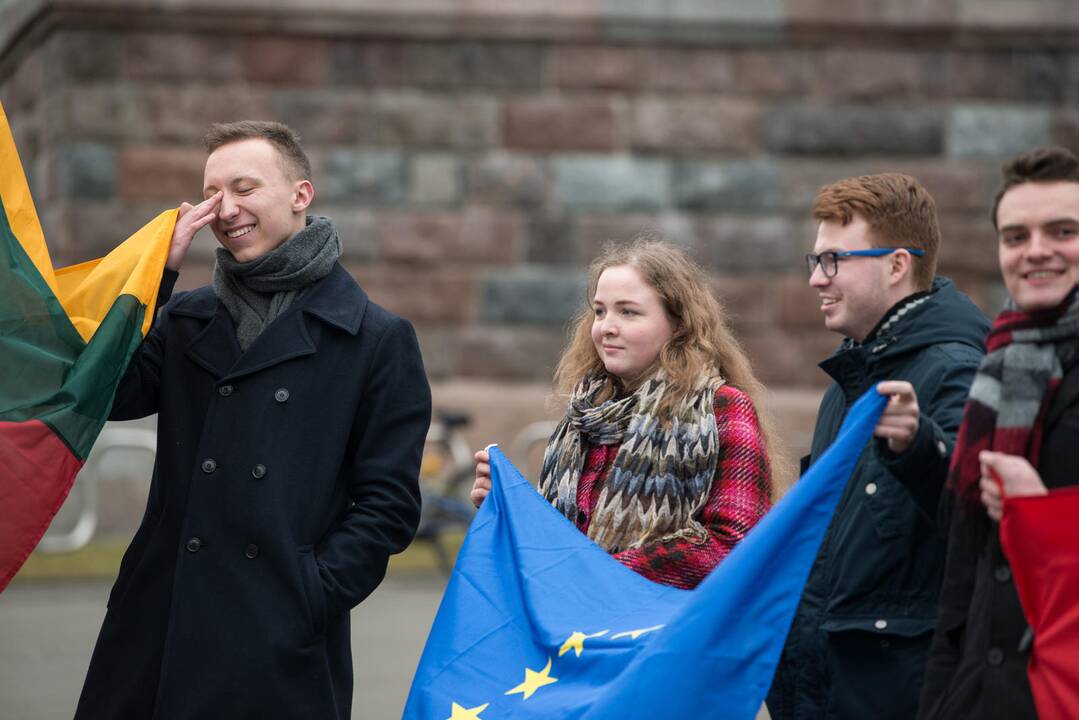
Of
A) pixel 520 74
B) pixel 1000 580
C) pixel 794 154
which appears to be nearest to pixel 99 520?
pixel 520 74

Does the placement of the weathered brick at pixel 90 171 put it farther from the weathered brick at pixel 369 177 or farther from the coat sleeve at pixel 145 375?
the coat sleeve at pixel 145 375

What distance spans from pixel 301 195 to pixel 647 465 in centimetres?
117

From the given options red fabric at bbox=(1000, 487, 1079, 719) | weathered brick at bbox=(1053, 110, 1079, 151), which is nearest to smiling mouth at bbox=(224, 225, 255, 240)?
red fabric at bbox=(1000, 487, 1079, 719)

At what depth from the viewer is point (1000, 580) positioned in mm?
3090

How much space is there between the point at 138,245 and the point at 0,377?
0.52 metres

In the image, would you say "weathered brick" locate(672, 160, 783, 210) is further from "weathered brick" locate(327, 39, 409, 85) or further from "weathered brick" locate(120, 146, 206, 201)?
"weathered brick" locate(120, 146, 206, 201)

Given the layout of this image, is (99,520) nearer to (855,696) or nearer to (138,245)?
(138,245)

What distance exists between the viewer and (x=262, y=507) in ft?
13.0

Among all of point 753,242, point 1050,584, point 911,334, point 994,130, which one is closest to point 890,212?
point 911,334

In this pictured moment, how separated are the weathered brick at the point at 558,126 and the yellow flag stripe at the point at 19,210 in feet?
23.7

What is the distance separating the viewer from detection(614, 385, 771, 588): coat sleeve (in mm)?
3951

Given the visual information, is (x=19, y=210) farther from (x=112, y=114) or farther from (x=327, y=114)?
(x=112, y=114)

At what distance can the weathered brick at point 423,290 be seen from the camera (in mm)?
11289

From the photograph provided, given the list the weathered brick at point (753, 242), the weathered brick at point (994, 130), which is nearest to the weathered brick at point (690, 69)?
the weathered brick at point (753, 242)
